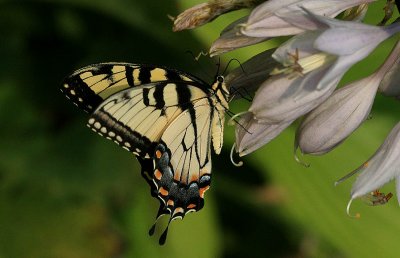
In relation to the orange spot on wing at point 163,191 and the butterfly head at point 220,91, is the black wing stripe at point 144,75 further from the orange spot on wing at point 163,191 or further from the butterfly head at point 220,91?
the orange spot on wing at point 163,191

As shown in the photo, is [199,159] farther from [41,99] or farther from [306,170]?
[41,99]

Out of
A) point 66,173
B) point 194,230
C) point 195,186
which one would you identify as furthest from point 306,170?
point 66,173

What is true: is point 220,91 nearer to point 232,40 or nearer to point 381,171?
point 232,40

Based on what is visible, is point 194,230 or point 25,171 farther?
point 25,171

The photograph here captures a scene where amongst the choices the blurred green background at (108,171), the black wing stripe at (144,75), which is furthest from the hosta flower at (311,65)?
the blurred green background at (108,171)

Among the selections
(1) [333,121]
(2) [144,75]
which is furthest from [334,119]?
(2) [144,75]

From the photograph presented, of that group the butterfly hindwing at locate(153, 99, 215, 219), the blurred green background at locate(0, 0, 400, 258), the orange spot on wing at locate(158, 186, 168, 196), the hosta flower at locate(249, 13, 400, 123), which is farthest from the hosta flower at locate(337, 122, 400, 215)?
the blurred green background at locate(0, 0, 400, 258)
